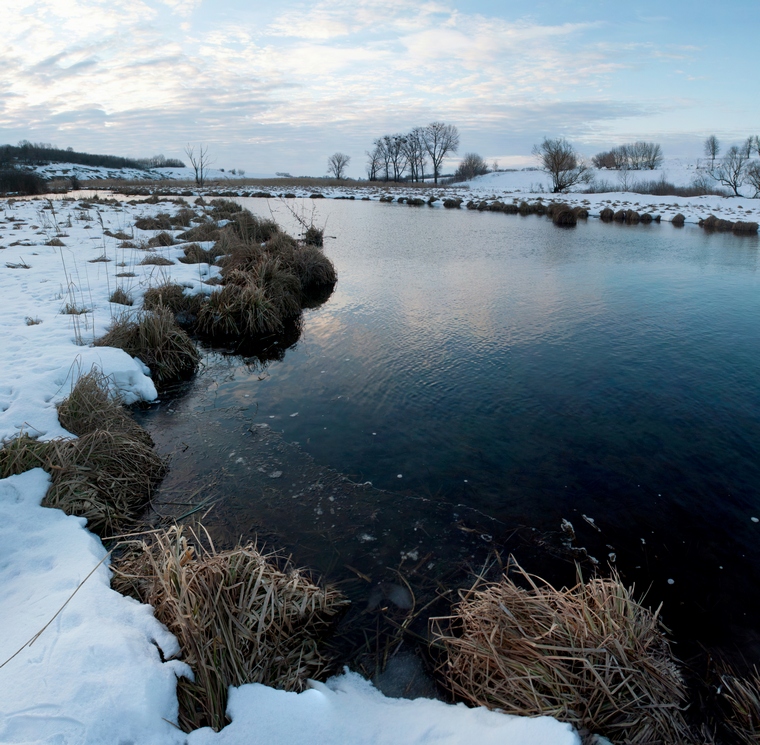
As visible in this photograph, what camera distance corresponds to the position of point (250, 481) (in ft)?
14.9

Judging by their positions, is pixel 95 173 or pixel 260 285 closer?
pixel 260 285

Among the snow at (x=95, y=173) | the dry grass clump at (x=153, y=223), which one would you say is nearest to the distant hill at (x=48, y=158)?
the snow at (x=95, y=173)

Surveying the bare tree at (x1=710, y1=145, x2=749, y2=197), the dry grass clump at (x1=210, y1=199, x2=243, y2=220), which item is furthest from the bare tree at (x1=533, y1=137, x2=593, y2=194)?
the dry grass clump at (x1=210, y1=199, x2=243, y2=220)

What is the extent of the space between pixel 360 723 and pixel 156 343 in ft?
19.8

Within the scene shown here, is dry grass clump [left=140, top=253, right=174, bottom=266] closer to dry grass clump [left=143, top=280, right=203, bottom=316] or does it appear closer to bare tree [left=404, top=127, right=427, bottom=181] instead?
dry grass clump [left=143, top=280, right=203, bottom=316]

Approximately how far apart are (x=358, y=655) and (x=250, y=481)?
212 cm

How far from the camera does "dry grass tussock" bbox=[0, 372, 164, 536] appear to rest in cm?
374

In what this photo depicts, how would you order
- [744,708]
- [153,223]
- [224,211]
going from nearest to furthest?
[744,708], [153,223], [224,211]

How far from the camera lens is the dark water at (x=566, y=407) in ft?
12.9

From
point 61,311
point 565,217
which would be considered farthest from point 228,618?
point 565,217

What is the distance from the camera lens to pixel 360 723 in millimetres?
2320

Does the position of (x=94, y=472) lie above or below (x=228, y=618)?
above

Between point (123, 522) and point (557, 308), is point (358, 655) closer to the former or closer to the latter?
point (123, 522)

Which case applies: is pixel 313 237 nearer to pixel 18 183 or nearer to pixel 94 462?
pixel 94 462
